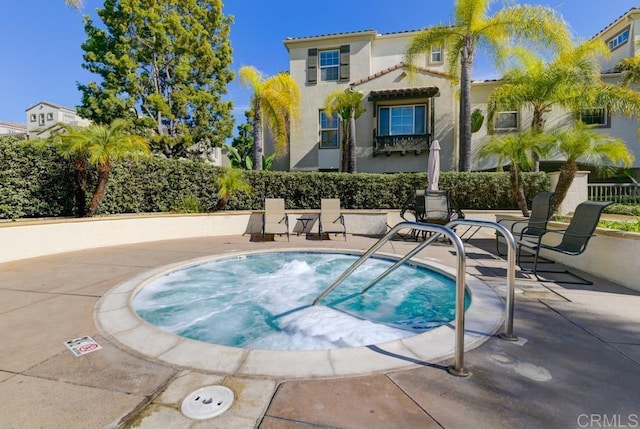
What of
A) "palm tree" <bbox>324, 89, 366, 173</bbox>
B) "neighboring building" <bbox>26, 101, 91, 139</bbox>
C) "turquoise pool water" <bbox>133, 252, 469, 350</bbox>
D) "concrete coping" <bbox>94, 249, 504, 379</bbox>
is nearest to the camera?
"concrete coping" <bbox>94, 249, 504, 379</bbox>

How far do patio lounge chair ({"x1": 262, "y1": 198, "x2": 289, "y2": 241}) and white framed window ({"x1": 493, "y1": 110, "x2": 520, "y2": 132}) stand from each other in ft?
44.6

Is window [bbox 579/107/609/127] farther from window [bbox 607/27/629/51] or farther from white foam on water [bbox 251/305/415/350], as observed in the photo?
white foam on water [bbox 251/305/415/350]

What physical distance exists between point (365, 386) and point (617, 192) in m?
15.8

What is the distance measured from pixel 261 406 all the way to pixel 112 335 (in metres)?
1.97

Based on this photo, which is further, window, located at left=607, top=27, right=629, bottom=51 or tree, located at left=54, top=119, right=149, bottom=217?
window, located at left=607, top=27, right=629, bottom=51

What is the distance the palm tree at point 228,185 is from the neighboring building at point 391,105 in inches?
300

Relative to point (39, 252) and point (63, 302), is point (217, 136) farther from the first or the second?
point (63, 302)

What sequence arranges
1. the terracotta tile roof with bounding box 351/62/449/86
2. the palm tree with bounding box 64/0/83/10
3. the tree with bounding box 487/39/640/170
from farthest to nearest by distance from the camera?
the terracotta tile roof with bounding box 351/62/449/86
the tree with bounding box 487/39/640/170
the palm tree with bounding box 64/0/83/10

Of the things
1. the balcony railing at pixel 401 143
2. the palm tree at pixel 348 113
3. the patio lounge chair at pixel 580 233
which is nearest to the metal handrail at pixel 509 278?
the patio lounge chair at pixel 580 233

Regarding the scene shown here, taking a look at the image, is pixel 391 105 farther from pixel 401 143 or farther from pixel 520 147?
pixel 520 147

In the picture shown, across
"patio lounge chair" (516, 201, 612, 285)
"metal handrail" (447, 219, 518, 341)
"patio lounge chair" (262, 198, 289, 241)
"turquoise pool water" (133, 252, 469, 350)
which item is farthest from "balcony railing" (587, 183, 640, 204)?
"metal handrail" (447, 219, 518, 341)

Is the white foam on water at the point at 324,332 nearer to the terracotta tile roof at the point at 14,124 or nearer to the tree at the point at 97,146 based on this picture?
the tree at the point at 97,146

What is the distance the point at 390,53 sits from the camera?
60.1 ft

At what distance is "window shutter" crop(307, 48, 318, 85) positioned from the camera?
18.0m
